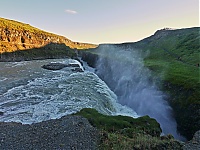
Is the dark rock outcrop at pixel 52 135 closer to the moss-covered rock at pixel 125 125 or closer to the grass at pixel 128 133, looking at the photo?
the grass at pixel 128 133

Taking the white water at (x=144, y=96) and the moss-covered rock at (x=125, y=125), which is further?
the white water at (x=144, y=96)

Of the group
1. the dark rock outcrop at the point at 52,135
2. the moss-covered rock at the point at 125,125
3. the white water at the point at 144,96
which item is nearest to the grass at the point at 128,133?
the moss-covered rock at the point at 125,125

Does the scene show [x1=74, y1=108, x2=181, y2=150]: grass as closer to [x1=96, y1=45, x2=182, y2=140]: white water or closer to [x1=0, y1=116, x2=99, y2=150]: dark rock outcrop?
[x1=0, y1=116, x2=99, y2=150]: dark rock outcrop

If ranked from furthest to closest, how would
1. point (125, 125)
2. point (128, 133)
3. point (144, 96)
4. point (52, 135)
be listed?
1. point (144, 96)
2. point (125, 125)
3. point (128, 133)
4. point (52, 135)

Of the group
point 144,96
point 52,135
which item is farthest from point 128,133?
point 144,96

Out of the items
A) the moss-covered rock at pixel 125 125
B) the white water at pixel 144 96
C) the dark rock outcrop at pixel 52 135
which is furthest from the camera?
the white water at pixel 144 96

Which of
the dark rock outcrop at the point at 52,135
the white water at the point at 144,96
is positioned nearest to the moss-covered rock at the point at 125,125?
the dark rock outcrop at the point at 52,135

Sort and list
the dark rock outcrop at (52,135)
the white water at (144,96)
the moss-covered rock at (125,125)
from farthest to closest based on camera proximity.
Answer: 1. the white water at (144,96)
2. the moss-covered rock at (125,125)
3. the dark rock outcrop at (52,135)

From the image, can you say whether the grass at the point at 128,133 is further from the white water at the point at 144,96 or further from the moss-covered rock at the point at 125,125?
the white water at the point at 144,96

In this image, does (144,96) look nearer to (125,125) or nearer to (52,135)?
(125,125)

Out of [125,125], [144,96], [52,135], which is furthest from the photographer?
[144,96]

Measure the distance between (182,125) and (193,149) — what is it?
1183cm

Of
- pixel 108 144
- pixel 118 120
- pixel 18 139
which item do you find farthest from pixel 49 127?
pixel 118 120

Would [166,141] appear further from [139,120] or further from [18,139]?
[18,139]
